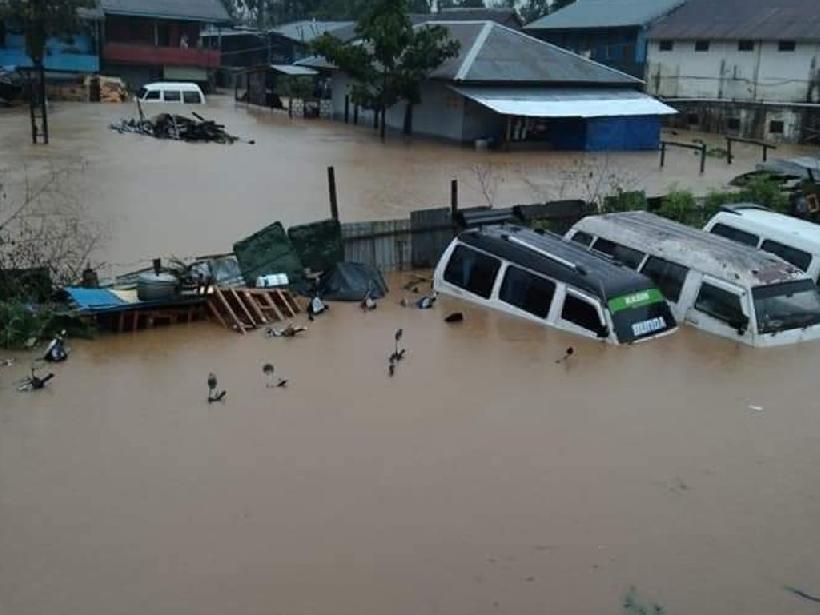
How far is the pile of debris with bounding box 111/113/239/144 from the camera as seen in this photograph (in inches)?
1168

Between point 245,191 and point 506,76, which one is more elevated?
point 506,76

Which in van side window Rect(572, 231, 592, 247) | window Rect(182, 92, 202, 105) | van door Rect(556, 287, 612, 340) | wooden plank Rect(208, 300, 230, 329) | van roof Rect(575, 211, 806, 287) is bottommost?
wooden plank Rect(208, 300, 230, 329)

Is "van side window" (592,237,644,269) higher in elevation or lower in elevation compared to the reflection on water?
higher

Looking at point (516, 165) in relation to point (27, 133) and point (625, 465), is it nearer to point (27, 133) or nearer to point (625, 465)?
point (27, 133)

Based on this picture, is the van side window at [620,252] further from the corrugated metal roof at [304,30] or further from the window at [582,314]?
the corrugated metal roof at [304,30]

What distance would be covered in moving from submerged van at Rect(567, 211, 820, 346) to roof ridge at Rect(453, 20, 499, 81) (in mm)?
18927

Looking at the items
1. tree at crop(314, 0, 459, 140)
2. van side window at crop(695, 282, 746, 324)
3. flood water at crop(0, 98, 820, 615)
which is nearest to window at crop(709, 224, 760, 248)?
van side window at crop(695, 282, 746, 324)

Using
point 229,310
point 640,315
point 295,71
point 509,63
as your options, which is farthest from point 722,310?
point 295,71

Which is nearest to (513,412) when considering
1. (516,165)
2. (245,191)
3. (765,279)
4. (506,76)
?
(765,279)

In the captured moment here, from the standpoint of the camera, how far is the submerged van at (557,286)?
1081 cm

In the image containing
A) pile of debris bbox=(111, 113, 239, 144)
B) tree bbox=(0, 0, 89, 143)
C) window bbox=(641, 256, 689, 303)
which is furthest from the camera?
pile of debris bbox=(111, 113, 239, 144)

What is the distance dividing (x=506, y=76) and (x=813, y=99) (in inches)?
484

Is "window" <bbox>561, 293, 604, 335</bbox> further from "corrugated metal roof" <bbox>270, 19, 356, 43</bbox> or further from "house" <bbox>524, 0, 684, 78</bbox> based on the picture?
"corrugated metal roof" <bbox>270, 19, 356, 43</bbox>

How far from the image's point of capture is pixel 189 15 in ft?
152
